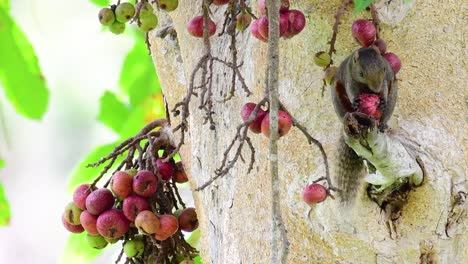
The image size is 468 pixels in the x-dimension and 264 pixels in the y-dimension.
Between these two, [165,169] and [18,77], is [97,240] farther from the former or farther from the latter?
[18,77]

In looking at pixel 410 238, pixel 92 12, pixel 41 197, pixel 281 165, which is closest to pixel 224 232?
pixel 281 165

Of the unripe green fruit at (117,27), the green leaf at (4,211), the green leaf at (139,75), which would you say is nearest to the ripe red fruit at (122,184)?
the unripe green fruit at (117,27)

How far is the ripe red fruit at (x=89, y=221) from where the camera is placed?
133 cm

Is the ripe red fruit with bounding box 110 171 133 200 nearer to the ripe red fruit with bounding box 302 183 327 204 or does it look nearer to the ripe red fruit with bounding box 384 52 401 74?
the ripe red fruit with bounding box 302 183 327 204

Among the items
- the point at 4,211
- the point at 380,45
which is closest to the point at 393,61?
the point at 380,45

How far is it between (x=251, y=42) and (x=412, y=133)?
0.30m

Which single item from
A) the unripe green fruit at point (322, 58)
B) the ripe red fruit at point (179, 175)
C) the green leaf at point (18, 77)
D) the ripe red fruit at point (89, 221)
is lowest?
the ripe red fruit at point (89, 221)

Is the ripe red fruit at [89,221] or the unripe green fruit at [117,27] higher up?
the unripe green fruit at [117,27]

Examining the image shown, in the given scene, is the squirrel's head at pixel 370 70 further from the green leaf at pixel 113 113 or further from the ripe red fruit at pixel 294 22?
the green leaf at pixel 113 113

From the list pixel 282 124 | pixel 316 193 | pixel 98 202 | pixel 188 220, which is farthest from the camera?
pixel 188 220

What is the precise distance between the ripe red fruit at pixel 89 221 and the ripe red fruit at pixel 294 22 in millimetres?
457

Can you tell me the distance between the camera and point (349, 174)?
114 cm

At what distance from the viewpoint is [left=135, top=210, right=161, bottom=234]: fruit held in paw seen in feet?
4.16

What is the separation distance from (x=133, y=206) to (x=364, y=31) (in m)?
0.46
